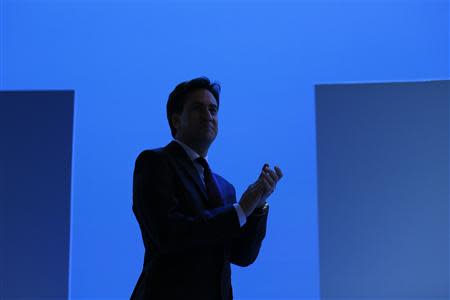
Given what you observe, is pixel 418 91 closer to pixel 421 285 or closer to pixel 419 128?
pixel 419 128

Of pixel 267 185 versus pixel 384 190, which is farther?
pixel 384 190

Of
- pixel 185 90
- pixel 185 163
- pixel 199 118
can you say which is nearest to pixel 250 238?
pixel 185 163

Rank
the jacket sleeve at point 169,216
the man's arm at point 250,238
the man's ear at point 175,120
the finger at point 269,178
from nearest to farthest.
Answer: the jacket sleeve at point 169,216
the finger at point 269,178
the man's arm at point 250,238
the man's ear at point 175,120

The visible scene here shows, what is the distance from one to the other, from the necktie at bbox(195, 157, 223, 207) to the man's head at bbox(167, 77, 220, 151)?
64mm

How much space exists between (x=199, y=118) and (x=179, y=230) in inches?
16.5

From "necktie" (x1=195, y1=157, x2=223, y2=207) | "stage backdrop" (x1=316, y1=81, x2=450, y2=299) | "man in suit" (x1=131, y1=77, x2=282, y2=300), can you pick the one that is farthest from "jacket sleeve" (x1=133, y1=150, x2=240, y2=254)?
"stage backdrop" (x1=316, y1=81, x2=450, y2=299)

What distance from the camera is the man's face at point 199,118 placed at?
1.52m

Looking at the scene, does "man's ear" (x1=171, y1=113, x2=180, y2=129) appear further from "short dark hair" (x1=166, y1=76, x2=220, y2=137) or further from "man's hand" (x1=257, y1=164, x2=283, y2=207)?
"man's hand" (x1=257, y1=164, x2=283, y2=207)

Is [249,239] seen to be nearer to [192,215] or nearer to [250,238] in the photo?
[250,238]

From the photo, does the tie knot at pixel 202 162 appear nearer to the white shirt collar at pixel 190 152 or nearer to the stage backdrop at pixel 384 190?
the white shirt collar at pixel 190 152

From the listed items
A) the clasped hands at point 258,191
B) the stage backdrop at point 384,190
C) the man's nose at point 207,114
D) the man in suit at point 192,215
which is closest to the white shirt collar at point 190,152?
the man in suit at point 192,215

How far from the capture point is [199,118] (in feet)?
5.01

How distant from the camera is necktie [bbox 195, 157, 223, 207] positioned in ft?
4.79

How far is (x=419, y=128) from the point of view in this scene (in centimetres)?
323
